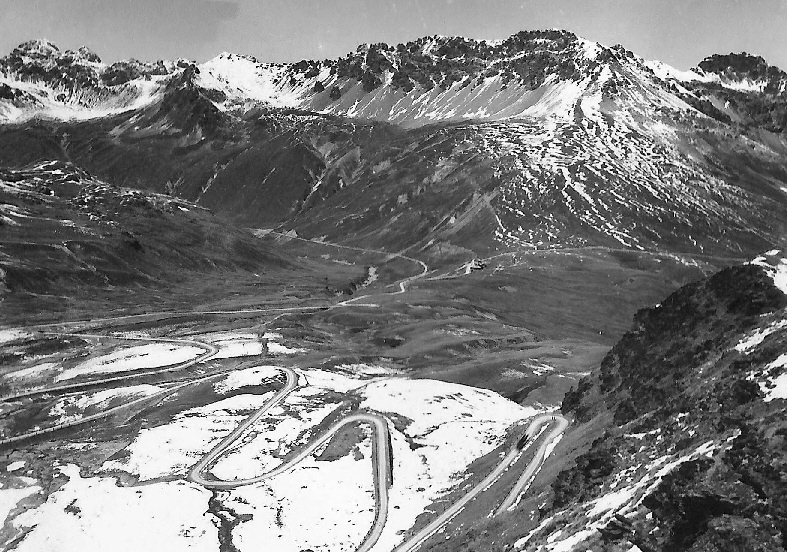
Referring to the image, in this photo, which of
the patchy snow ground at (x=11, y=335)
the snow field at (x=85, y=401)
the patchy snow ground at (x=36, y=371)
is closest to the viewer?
the snow field at (x=85, y=401)

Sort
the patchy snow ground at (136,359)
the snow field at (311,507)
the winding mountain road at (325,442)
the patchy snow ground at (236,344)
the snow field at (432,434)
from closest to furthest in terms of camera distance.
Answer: the snow field at (311,507) → the winding mountain road at (325,442) → the snow field at (432,434) → the patchy snow ground at (136,359) → the patchy snow ground at (236,344)

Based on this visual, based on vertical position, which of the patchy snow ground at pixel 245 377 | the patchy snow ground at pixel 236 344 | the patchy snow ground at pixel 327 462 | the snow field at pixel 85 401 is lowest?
the patchy snow ground at pixel 327 462

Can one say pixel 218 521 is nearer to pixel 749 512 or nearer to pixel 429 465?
pixel 429 465

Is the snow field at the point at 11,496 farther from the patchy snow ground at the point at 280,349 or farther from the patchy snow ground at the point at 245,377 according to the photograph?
the patchy snow ground at the point at 280,349

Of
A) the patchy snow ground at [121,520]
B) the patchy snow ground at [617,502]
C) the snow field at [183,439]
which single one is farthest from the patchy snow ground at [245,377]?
the patchy snow ground at [617,502]

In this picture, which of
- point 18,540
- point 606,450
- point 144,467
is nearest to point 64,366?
point 144,467

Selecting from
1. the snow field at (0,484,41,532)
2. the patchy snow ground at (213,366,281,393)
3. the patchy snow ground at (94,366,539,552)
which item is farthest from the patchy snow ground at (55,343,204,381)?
the snow field at (0,484,41,532)

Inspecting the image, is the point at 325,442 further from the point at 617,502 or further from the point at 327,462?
the point at 617,502
